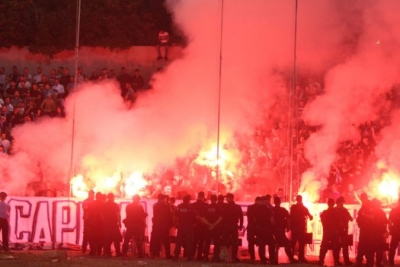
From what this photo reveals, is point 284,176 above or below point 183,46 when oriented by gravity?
below

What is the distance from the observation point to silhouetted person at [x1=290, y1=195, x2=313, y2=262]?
17.9 m

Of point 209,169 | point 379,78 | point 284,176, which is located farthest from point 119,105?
point 379,78

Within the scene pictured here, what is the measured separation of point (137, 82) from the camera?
27.4 meters

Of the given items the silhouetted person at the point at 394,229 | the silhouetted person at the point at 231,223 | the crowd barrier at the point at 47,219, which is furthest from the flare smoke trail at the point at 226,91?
the silhouetted person at the point at 231,223

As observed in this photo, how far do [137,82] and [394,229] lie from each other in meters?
11.9

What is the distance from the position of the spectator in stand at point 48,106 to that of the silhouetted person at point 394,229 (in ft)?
38.3

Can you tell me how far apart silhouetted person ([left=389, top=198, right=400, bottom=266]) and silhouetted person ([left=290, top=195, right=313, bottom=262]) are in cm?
165

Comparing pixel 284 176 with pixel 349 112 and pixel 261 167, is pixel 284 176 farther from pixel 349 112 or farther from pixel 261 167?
pixel 349 112

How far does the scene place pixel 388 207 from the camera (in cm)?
1956

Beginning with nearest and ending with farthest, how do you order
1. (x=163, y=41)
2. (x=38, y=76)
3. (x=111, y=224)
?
(x=111, y=224) → (x=38, y=76) → (x=163, y=41)

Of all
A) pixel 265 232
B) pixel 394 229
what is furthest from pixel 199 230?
pixel 394 229

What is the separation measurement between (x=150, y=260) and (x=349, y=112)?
9.62 meters

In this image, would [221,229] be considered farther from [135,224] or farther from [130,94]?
[130,94]

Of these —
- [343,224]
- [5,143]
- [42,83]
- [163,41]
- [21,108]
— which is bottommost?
[343,224]
